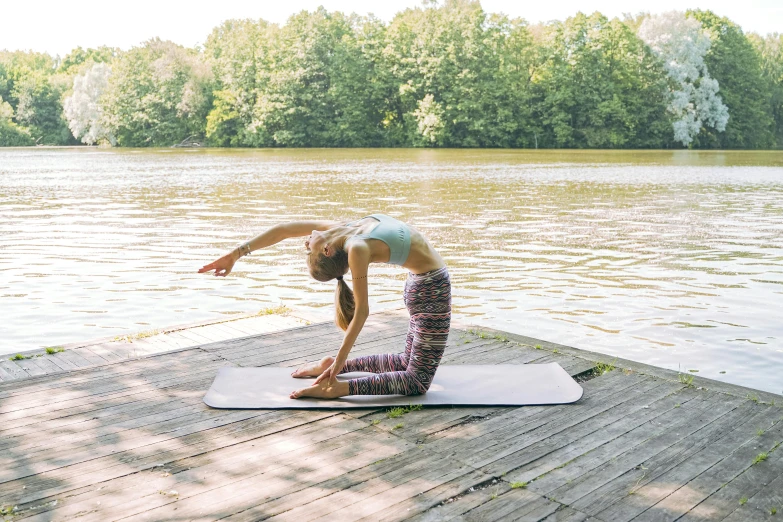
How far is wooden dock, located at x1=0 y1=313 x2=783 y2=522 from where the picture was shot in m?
3.17

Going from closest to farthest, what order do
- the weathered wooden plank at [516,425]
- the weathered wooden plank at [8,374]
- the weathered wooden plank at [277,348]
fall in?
1. the weathered wooden plank at [516,425]
2. the weathered wooden plank at [8,374]
3. the weathered wooden plank at [277,348]

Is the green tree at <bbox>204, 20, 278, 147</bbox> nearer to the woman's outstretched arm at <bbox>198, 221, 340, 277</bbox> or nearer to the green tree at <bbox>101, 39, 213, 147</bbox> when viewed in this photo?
the green tree at <bbox>101, 39, 213, 147</bbox>

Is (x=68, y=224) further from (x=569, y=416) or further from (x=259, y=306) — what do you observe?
(x=569, y=416)

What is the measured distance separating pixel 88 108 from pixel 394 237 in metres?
80.8

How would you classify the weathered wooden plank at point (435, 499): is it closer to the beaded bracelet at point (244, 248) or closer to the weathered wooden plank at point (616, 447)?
the weathered wooden plank at point (616, 447)

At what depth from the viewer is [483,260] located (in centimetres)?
1222

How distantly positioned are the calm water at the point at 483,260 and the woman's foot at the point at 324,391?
12.4 feet

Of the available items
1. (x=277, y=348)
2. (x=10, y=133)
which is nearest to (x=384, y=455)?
(x=277, y=348)

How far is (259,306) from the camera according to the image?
9.34 m

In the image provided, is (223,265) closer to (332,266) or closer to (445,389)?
(332,266)

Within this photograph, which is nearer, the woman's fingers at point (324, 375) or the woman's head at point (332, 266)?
the woman's head at point (332, 266)

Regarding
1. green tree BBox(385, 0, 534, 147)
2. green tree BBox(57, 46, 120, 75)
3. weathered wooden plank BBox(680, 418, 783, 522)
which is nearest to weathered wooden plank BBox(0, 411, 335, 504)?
weathered wooden plank BBox(680, 418, 783, 522)

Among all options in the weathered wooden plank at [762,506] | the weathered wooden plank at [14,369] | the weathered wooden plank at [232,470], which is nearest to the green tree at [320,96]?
the weathered wooden plank at [14,369]

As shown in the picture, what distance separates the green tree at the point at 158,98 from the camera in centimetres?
7269
